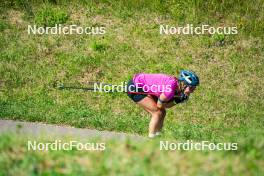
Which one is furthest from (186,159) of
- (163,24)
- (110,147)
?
(163,24)

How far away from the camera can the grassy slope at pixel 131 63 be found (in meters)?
13.4

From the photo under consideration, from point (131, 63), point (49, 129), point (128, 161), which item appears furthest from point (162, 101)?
point (131, 63)

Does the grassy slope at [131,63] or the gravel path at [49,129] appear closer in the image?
the gravel path at [49,129]

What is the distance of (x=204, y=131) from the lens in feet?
41.7

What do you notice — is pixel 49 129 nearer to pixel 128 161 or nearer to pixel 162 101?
pixel 162 101

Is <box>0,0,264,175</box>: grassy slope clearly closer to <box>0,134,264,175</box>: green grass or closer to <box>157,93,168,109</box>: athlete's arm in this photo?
<box>157,93,168,109</box>: athlete's arm

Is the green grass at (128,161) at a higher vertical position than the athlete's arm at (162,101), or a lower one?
higher

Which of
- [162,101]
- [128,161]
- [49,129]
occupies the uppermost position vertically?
[128,161]

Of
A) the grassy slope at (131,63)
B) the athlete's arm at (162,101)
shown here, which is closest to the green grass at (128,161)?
the athlete's arm at (162,101)

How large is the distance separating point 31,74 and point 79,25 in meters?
2.65

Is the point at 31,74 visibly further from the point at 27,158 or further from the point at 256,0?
the point at 27,158

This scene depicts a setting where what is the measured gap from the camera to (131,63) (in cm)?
1591

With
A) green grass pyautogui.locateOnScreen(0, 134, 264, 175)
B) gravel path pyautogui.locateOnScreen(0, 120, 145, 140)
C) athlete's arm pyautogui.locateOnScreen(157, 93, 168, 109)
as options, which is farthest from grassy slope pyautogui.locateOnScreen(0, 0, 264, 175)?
green grass pyautogui.locateOnScreen(0, 134, 264, 175)

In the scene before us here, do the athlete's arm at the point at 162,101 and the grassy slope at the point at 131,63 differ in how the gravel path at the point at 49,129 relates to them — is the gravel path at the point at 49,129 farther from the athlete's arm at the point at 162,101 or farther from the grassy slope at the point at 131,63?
the athlete's arm at the point at 162,101
